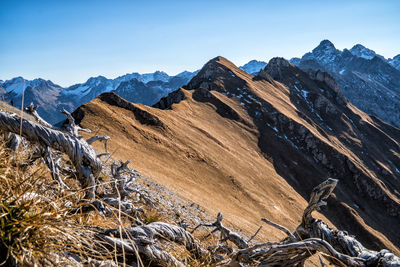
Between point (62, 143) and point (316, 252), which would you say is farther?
point (62, 143)

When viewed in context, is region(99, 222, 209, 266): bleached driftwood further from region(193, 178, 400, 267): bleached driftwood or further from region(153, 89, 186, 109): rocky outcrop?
region(153, 89, 186, 109): rocky outcrop

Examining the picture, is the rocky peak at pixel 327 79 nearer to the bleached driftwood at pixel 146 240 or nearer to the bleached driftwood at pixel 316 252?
the bleached driftwood at pixel 316 252

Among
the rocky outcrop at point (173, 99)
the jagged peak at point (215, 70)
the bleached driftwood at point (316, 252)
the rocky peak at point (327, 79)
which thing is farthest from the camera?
the rocky peak at point (327, 79)

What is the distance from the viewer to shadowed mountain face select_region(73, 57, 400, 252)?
1238 inches

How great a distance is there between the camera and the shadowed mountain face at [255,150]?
103 feet

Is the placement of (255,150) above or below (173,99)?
below

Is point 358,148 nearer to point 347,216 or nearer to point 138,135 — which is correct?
point 347,216

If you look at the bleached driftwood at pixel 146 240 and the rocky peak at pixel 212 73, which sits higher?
the rocky peak at pixel 212 73

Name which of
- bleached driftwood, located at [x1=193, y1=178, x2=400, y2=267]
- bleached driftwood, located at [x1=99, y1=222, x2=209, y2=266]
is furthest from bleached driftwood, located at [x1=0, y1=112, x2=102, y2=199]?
bleached driftwood, located at [x1=193, y1=178, x2=400, y2=267]

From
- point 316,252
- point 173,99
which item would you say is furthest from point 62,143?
point 173,99

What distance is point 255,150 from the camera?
2216 inches

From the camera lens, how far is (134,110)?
133ft

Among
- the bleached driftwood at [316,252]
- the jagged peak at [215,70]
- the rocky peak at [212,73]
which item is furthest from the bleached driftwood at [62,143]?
the jagged peak at [215,70]

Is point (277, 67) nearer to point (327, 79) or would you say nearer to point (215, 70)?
point (327, 79)
